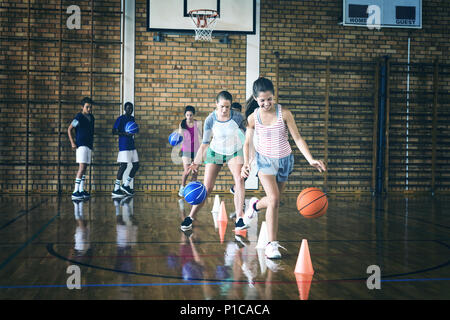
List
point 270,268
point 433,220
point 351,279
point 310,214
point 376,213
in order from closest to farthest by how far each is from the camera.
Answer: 1. point 351,279
2. point 270,268
3. point 310,214
4. point 433,220
5. point 376,213

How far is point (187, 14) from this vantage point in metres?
9.86

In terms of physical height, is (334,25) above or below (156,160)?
above

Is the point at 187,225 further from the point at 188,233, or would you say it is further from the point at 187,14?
the point at 187,14

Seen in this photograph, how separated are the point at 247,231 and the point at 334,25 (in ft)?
22.4

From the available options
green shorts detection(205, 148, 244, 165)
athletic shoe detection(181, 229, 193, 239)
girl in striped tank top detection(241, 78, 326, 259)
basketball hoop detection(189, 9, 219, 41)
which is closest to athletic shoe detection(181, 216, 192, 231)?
athletic shoe detection(181, 229, 193, 239)

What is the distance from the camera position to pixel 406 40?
36.0 ft

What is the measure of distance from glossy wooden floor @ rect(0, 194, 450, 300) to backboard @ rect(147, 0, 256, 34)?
167 inches

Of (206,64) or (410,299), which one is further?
(206,64)

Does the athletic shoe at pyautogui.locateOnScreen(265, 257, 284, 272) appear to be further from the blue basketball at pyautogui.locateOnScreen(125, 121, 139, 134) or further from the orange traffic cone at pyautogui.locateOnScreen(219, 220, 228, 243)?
the blue basketball at pyautogui.locateOnScreen(125, 121, 139, 134)

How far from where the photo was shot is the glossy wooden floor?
3010 millimetres

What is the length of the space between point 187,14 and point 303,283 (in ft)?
25.4
